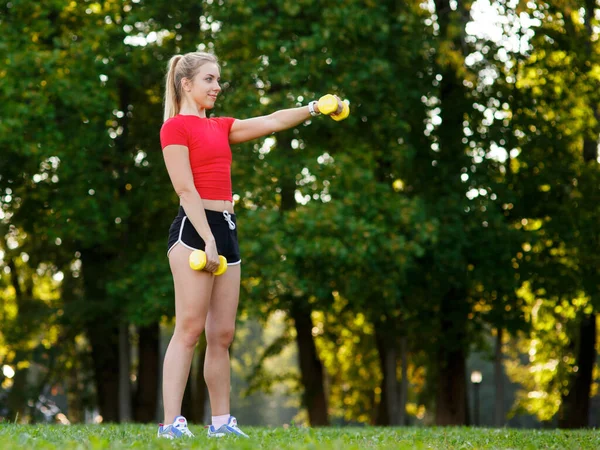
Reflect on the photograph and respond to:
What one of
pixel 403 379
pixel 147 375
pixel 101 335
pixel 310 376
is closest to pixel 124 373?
pixel 147 375

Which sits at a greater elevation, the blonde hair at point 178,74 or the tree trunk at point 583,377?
the blonde hair at point 178,74

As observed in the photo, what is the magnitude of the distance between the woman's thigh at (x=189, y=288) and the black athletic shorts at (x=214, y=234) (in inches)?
2.3

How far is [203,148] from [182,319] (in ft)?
3.52

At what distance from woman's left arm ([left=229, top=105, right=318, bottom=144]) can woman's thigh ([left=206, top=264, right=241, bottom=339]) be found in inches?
34.3

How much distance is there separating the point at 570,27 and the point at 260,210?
21.6ft

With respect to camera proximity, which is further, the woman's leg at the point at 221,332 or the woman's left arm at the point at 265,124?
the woman's left arm at the point at 265,124

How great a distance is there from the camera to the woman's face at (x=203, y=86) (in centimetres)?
561

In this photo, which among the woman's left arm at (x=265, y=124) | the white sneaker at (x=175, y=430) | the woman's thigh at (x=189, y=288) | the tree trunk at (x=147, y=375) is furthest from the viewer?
the tree trunk at (x=147, y=375)

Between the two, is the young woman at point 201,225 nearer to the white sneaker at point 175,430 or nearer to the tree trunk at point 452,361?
the white sneaker at point 175,430

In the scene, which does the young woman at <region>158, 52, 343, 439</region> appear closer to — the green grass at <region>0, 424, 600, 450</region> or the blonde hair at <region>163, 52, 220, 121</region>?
the blonde hair at <region>163, 52, 220, 121</region>

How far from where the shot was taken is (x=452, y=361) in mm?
18672

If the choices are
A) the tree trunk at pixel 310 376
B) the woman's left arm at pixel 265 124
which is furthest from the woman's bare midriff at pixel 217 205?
the tree trunk at pixel 310 376

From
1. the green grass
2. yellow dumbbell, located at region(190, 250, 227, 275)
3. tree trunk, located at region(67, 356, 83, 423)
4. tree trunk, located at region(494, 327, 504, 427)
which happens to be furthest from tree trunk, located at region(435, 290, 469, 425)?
yellow dumbbell, located at region(190, 250, 227, 275)

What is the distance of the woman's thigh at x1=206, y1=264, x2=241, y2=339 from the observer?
5648 mm
